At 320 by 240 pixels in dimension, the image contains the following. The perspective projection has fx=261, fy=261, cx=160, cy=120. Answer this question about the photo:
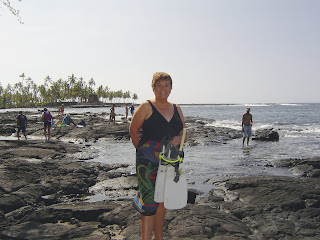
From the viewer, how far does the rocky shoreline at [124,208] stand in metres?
4.11

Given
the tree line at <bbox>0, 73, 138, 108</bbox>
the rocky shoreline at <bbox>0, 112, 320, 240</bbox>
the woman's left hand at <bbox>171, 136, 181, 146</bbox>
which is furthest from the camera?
the tree line at <bbox>0, 73, 138, 108</bbox>

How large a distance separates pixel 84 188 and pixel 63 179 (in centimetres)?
82

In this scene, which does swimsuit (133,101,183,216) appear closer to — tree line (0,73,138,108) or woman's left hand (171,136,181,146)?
woman's left hand (171,136,181,146)

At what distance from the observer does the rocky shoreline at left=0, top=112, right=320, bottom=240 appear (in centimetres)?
411

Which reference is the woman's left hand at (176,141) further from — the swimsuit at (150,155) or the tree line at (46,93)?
the tree line at (46,93)

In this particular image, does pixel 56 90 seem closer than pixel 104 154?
No

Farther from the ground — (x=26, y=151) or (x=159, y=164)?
(x=159, y=164)

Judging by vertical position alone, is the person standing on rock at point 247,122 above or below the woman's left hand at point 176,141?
below

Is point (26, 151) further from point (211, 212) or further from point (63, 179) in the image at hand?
point (211, 212)

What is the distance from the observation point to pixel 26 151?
36.6ft

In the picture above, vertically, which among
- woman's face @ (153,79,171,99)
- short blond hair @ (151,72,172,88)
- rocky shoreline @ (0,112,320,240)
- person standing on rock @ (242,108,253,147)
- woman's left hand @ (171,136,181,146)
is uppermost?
short blond hair @ (151,72,172,88)

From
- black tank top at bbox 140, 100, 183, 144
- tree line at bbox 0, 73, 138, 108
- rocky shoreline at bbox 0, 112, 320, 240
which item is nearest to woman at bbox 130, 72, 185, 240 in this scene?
black tank top at bbox 140, 100, 183, 144

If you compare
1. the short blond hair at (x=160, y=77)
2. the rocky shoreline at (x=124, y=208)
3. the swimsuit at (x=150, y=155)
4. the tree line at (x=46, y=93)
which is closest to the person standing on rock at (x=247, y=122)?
the rocky shoreline at (x=124, y=208)

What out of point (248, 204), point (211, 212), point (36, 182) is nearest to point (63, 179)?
point (36, 182)
